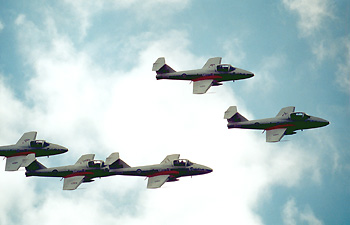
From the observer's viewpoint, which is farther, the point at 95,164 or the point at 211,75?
the point at 211,75

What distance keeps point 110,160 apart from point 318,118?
31.4 m

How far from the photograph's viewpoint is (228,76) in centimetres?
10000

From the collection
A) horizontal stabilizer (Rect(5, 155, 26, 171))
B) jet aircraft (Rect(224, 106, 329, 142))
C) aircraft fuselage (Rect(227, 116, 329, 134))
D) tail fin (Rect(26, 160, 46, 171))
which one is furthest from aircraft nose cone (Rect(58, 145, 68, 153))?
aircraft fuselage (Rect(227, 116, 329, 134))

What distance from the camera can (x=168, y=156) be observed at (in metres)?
89.8

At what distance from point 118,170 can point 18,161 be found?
1533 cm

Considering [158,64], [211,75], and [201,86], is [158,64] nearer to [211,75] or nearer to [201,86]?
[201,86]

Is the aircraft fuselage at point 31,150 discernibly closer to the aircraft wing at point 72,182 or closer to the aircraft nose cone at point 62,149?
the aircraft nose cone at point 62,149

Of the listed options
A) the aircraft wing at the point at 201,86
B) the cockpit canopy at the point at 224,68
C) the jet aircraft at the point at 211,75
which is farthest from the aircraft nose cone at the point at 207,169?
the cockpit canopy at the point at 224,68

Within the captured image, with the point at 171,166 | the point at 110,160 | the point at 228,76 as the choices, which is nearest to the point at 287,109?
the point at 228,76

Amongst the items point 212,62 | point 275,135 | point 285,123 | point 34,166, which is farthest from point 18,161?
point 285,123

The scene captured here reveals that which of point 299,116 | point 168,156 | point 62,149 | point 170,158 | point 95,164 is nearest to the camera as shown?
point 95,164

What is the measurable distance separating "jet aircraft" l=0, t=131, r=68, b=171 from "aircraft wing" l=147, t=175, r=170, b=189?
16.2 metres

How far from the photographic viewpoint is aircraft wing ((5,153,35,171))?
89.6 meters

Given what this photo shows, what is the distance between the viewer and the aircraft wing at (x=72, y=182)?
283ft
